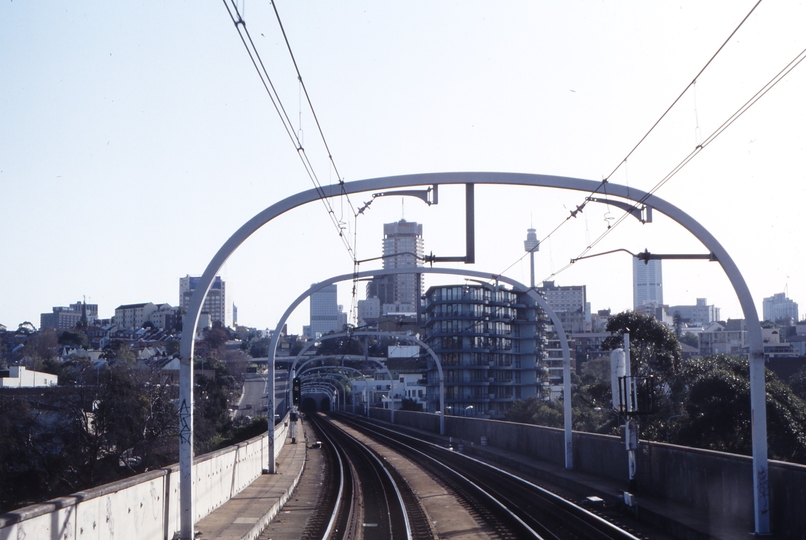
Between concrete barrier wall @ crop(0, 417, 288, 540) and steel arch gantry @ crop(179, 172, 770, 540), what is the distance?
0.35m

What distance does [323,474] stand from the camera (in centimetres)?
2825

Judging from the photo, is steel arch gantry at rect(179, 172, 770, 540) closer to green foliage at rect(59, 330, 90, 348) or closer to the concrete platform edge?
the concrete platform edge

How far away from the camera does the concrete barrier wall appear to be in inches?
292

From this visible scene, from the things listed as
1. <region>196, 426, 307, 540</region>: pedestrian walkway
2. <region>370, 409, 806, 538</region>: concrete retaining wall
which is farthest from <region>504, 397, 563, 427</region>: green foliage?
<region>196, 426, 307, 540</region>: pedestrian walkway

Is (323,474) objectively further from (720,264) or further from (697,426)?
(720,264)

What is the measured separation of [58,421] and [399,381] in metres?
66.8

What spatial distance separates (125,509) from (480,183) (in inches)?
307

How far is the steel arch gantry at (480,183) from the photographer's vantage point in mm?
11789

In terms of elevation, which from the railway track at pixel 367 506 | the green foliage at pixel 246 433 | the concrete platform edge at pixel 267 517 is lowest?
the green foliage at pixel 246 433

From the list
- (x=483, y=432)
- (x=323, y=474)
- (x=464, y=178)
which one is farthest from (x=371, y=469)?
(x=464, y=178)

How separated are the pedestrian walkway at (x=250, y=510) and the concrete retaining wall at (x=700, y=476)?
828cm

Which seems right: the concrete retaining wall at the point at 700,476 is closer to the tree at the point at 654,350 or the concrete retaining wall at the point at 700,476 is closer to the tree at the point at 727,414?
the tree at the point at 727,414

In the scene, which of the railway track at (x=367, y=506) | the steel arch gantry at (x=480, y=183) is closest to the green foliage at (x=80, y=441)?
the railway track at (x=367, y=506)

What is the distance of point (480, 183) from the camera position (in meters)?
13.6
